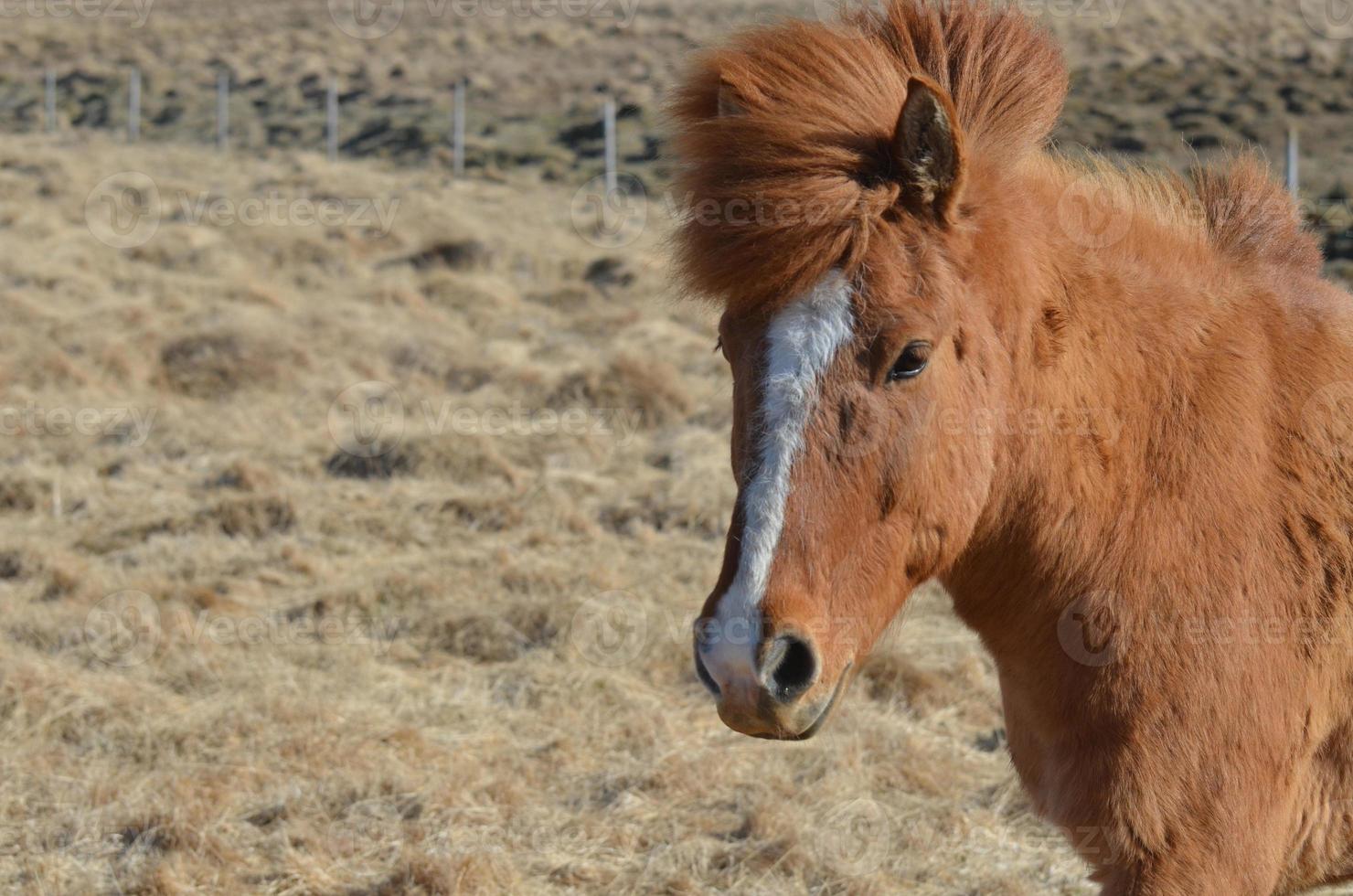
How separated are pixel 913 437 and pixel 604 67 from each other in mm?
30687

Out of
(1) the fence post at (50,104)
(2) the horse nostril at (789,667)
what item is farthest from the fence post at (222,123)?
(2) the horse nostril at (789,667)

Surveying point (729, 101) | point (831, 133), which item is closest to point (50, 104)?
point (729, 101)

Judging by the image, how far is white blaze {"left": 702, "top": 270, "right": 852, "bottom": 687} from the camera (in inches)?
91.0

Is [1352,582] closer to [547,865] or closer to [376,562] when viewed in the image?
[547,865]

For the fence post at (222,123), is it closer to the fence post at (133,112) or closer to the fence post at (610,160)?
the fence post at (133,112)

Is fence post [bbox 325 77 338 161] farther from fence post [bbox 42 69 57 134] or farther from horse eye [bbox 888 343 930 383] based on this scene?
horse eye [bbox 888 343 930 383]

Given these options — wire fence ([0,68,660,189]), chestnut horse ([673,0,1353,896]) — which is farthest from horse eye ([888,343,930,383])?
wire fence ([0,68,660,189])

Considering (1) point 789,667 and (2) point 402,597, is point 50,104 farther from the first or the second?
(1) point 789,667

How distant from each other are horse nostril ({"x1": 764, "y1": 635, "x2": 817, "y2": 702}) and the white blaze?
0.04 meters

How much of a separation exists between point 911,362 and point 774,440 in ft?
1.10

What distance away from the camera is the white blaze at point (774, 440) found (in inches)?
91.0

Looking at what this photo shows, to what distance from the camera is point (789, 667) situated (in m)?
2.34

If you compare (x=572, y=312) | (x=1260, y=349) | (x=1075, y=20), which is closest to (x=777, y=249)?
(x=1260, y=349)

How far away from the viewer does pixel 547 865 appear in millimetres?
4465
